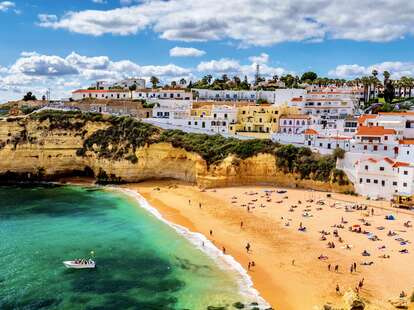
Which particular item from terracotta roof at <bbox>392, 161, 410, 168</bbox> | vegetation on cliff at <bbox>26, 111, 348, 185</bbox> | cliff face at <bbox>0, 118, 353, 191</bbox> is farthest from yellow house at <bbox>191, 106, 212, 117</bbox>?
terracotta roof at <bbox>392, 161, 410, 168</bbox>

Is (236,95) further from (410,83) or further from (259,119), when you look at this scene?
(410,83)

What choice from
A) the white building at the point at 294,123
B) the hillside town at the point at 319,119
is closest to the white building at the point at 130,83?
the hillside town at the point at 319,119

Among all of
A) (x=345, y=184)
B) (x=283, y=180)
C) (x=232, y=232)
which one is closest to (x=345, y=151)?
(x=345, y=184)

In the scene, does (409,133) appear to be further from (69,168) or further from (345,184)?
(69,168)

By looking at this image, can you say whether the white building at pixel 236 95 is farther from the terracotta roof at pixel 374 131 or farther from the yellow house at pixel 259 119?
the terracotta roof at pixel 374 131

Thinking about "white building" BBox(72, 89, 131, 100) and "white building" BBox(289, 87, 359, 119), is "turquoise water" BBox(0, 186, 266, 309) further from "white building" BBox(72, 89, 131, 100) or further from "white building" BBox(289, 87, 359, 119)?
"white building" BBox(72, 89, 131, 100)

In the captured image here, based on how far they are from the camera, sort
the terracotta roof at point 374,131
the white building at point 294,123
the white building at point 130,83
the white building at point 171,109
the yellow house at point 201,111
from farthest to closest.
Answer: the white building at point 130,83, the white building at point 171,109, the yellow house at point 201,111, the white building at point 294,123, the terracotta roof at point 374,131
